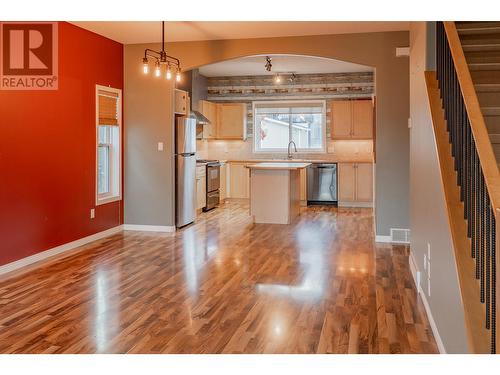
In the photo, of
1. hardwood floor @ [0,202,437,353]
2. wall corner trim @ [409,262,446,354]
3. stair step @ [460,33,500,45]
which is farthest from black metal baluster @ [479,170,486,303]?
stair step @ [460,33,500,45]

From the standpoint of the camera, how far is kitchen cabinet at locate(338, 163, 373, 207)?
9789 mm

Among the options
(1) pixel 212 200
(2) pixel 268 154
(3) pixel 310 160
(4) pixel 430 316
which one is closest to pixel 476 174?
(4) pixel 430 316

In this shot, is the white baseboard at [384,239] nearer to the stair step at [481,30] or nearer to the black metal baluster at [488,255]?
the stair step at [481,30]

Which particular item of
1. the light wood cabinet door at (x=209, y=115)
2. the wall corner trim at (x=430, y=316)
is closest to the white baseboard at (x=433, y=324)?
the wall corner trim at (x=430, y=316)

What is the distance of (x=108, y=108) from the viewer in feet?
21.8

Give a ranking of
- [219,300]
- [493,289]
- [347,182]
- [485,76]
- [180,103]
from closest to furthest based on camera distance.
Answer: [493,289] < [219,300] < [485,76] < [180,103] < [347,182]

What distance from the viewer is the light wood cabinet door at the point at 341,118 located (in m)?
10.1

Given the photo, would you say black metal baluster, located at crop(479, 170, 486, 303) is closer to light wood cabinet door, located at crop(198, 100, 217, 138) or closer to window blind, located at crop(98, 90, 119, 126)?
window blind, located at crop(98, 90, 119, 126)

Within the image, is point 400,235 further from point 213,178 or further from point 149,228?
point 213,178

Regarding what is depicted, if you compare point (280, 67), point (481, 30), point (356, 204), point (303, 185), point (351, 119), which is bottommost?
point (356, 204)

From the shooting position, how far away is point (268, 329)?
329 cm

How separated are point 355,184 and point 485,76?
5.90 m

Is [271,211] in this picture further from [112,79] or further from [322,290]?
[322,290]

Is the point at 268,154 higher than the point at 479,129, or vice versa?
the point at 268,154
